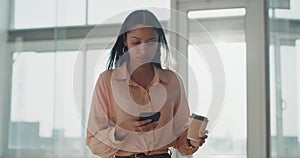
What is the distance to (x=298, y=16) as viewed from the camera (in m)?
1.66

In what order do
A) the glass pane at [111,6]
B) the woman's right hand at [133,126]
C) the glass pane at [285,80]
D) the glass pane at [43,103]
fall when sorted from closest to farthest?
the woman's right hand at [133,126] → the glass pane at [285,80] → the glass pane at [111,6] → the glass pane at [43,103]

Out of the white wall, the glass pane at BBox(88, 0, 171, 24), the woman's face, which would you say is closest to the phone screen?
the woman's face

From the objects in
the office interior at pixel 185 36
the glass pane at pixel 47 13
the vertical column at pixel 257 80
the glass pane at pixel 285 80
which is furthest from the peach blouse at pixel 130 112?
the glass pane at pixel 47 13

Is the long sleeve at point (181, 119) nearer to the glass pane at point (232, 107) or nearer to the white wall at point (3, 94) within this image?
the glass pane at point (232, 107)

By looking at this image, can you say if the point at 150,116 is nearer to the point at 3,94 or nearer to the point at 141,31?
the point at 141,31

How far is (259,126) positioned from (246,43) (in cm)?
38

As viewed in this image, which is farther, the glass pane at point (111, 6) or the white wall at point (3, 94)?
the white wall at point (3, 94)

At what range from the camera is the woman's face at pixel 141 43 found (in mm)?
994

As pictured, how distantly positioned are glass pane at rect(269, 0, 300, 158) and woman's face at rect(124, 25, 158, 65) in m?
0.85

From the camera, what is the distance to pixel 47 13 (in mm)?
2158

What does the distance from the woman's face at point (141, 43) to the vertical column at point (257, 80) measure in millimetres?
1084

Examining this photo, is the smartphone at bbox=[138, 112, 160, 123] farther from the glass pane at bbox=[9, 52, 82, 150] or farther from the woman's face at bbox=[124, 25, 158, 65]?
the glass pane at bbox=[9, 52, 82, 150]

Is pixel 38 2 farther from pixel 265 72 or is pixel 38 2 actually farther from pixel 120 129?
pixel 120 129

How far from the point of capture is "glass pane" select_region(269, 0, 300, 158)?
168cm
